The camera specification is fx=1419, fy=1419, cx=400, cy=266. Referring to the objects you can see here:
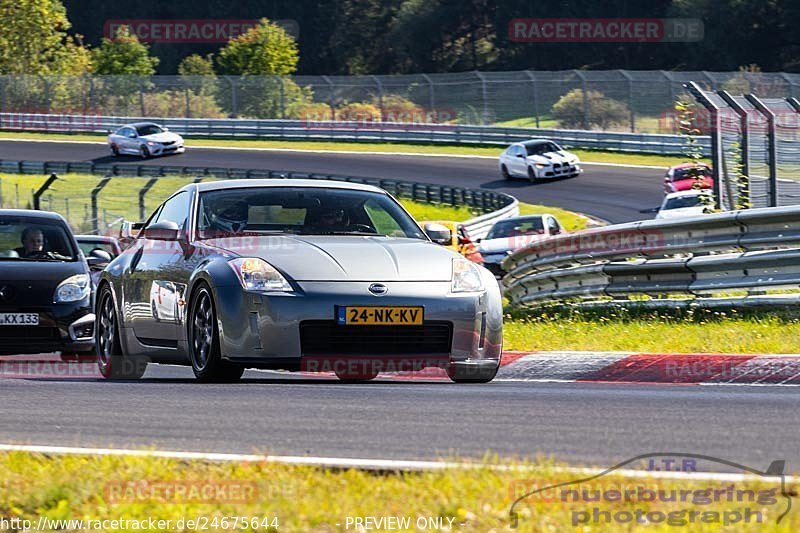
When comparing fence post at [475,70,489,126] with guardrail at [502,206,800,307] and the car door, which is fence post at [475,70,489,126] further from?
the car door

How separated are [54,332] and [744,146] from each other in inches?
267

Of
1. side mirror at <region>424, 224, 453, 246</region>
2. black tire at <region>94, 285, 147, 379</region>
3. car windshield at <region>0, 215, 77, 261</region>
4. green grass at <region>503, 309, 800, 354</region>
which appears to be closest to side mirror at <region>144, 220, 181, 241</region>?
black tire at <region>94, 285, 147, 379</region>

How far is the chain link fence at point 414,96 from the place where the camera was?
51.1m

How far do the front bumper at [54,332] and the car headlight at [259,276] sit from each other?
4.10m

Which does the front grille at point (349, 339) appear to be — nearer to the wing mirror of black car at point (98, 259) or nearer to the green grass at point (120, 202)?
the wing mirror of black car at point (98, 259)

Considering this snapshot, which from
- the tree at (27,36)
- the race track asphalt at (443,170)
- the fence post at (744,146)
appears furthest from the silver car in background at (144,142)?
the fence post at (744,146)

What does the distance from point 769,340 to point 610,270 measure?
327cm

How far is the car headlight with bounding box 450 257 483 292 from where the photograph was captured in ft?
28.4

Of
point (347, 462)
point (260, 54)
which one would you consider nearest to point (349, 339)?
point (347, 462)

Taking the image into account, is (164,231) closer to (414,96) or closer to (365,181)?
(365,181)

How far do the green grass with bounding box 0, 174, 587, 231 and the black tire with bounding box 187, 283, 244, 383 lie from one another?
78.4 feet

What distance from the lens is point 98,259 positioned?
1311 centimetres

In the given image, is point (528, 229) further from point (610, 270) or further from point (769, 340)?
point (769, 340)

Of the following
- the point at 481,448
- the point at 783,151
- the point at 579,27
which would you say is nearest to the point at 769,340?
the point at 783,151
